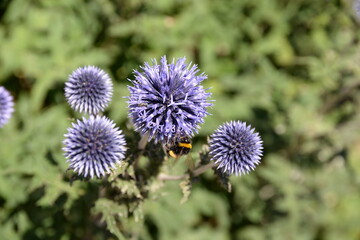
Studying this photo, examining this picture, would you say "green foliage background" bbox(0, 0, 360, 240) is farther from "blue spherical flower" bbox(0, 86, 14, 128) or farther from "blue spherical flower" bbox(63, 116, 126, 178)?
"blue spherical flower" bbox(63, 116, 126, 178)

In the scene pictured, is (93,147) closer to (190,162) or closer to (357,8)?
(190,162)

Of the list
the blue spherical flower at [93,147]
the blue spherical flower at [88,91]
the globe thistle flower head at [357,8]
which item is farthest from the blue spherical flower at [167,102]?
the globe thistle flower head at [357,8]

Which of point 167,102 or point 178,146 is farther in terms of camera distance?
point 178,146

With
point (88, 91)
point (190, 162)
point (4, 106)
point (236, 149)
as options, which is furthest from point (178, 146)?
point (4, 106)

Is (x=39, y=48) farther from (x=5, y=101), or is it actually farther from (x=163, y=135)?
(x=163, y=135)

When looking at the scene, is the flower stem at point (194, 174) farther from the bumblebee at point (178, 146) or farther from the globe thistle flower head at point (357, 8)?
the globe thistle flower head at point (357, 8)

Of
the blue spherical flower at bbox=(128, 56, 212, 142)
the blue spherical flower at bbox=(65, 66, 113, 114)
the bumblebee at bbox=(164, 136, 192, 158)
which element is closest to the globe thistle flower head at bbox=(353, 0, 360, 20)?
the blue spherical flower at bbox=(128, 56, 212, 142)

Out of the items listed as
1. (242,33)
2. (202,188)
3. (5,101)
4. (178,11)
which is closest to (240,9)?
(242,33)

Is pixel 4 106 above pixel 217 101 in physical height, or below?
below
